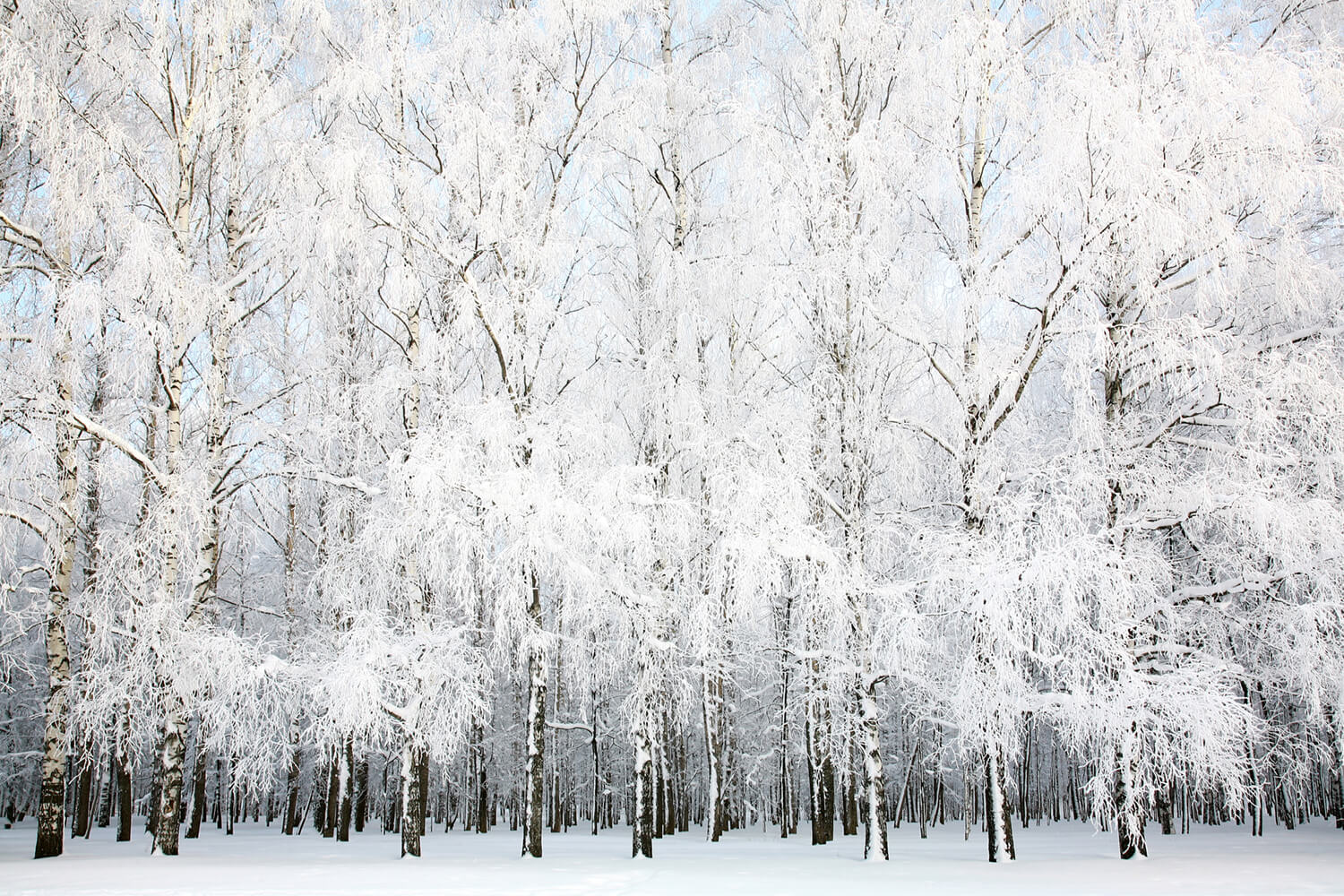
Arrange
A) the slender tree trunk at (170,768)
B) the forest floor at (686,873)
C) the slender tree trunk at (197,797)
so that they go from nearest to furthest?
the forest floor at (686,873)
the slender tree trunk at (170,768)
the slender tree trunk at (197,797)

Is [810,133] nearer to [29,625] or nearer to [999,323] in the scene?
[999,323]

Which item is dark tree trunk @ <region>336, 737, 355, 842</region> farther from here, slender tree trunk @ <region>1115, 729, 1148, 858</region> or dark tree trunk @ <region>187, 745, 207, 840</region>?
slender tree trunk @ <region>1115, 729, 1148, 858</region>

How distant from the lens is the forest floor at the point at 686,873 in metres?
7.05

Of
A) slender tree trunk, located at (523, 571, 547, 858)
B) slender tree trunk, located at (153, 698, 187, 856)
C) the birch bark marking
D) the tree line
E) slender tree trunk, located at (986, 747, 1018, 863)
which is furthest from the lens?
the birch bark marking

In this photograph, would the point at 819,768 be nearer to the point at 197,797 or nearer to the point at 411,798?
the point at 411,798

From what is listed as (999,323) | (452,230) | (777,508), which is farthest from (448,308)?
(999,323)

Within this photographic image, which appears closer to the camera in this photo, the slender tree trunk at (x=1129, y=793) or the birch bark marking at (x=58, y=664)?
the slender tree trunk at (x=1129, y=793)

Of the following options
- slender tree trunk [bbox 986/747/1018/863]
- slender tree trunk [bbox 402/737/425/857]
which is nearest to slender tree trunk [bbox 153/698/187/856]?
slender tree trunk [bbox 402/737/425/857]

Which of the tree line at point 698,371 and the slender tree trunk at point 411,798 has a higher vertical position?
the tree line at point 698,371

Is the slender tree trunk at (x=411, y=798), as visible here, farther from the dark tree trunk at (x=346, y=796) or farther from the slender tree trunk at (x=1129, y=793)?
the slender tree trunk at (x=1129, y=793)

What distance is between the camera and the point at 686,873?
9031 mm

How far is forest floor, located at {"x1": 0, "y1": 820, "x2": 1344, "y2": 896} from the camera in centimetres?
705

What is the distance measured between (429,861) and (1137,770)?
8.28 metres

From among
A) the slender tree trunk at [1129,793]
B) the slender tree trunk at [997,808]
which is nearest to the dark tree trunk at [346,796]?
the slender tree trunk at [997,808]
